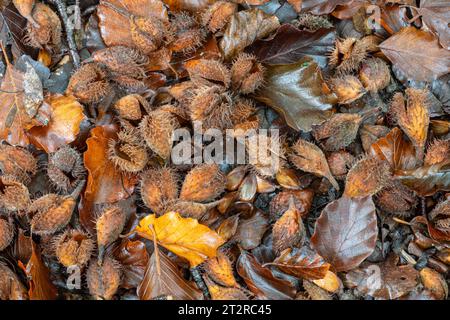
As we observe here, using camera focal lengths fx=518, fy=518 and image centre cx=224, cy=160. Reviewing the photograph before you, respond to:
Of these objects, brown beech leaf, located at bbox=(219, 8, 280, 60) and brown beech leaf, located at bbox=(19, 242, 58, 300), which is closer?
brown beech leaf, located at bbox=(19, 242, 58, 300)

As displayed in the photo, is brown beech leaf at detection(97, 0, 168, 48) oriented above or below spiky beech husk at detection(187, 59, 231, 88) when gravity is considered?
above

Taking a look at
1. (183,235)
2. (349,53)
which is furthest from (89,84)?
(349,53)

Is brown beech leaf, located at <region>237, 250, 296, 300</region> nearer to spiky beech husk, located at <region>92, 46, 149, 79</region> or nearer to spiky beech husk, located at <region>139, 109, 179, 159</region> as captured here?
spiky beech husk, located at <region>139, 109, 179, 159</region>

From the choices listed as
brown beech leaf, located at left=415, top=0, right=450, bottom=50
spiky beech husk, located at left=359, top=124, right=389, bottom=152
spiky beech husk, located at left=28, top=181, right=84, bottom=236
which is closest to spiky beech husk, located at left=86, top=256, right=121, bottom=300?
spiky beech husk, located at left=28, top=181, right=84, bottom=236

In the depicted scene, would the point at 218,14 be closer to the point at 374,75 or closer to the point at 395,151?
the point at 374,75

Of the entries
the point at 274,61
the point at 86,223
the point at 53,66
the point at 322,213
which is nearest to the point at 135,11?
the point at 53,66

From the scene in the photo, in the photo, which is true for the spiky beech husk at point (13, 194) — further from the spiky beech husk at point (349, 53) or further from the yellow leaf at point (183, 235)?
the spiky beech husk at point (349, 53)
